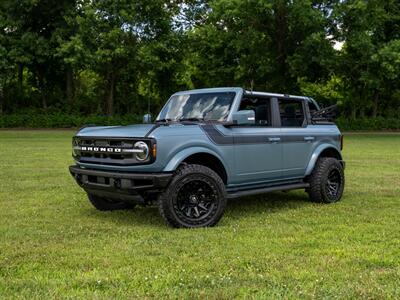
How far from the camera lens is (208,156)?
7.18 metres

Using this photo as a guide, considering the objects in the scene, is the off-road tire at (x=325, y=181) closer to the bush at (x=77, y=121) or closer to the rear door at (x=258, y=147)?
the rear door at (x=258, y=147)

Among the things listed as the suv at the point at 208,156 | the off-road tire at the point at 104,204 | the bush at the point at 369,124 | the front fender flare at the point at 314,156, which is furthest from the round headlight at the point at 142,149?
the bush at the point at 369,124

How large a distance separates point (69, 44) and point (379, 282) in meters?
31.4

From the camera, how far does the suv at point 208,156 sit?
665 cm

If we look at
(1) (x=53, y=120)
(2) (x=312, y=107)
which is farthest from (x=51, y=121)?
(2) (x=312, y=107)

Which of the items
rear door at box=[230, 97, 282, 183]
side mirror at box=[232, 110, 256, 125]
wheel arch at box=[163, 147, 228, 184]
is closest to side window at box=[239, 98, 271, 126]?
rear door at box=[230, 97, 282, 183]

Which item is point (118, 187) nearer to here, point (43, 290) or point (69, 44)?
point (43, 290)

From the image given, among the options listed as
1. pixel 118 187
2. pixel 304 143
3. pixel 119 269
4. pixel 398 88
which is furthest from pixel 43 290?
pixel 398 88

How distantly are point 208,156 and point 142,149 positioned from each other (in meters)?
1.01

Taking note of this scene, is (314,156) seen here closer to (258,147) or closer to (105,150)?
(258,147)

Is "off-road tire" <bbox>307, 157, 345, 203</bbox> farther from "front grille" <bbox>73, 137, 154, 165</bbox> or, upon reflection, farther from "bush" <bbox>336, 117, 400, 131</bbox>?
"bush" <bbox>336, 117, 400, 131</bbox>

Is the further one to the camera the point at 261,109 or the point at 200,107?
the point at 261,109

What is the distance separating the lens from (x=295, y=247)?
582cm

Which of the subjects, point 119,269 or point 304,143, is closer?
point 119,269
